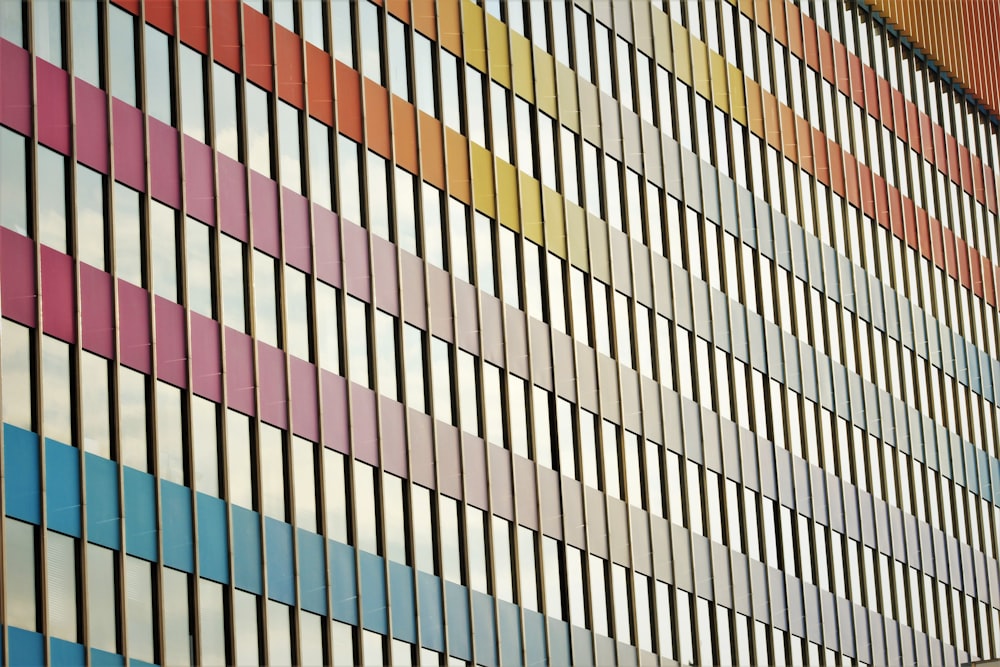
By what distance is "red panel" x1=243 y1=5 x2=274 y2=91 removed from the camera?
31859mm

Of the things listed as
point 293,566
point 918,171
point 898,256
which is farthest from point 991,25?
point 293,566

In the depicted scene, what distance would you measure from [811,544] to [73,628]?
21907mm

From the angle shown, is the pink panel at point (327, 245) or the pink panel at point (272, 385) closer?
the pink panel at point (272, 385)

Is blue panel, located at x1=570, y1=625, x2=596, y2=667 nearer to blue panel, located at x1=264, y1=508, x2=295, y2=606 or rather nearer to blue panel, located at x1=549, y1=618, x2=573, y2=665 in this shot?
blue panel, located at x1=549, y1=618, x2=573, y2=665

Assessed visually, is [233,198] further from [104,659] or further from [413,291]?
[104,659]

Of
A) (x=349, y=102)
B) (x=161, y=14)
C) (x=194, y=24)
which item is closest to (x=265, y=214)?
(x=349, y=102)

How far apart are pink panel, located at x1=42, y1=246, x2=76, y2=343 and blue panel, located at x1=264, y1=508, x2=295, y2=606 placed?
17.3 ft

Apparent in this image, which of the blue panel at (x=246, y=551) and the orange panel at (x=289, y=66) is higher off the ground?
the orange panel at (x=289, y=66)

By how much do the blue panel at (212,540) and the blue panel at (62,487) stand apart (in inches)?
95.6

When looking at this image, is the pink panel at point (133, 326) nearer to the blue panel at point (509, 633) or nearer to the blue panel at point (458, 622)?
the blue panel at point (458, 622)

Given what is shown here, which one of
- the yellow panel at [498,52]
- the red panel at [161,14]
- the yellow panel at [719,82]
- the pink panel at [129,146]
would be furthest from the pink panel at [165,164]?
the yellow panel at [719,82]

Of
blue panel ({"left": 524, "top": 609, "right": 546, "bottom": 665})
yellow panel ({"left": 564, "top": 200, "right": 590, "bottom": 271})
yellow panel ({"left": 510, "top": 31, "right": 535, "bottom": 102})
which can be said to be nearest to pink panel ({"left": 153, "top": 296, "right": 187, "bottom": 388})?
blue panel ({"left": 524, "top": 609, "right": 546, "bottom": 665})

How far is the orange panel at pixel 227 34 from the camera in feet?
103

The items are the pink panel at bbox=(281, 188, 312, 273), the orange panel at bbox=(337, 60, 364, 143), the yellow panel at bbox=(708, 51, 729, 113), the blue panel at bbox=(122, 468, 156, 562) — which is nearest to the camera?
the blue panel at bbox=(122, 468, 156, 562)
